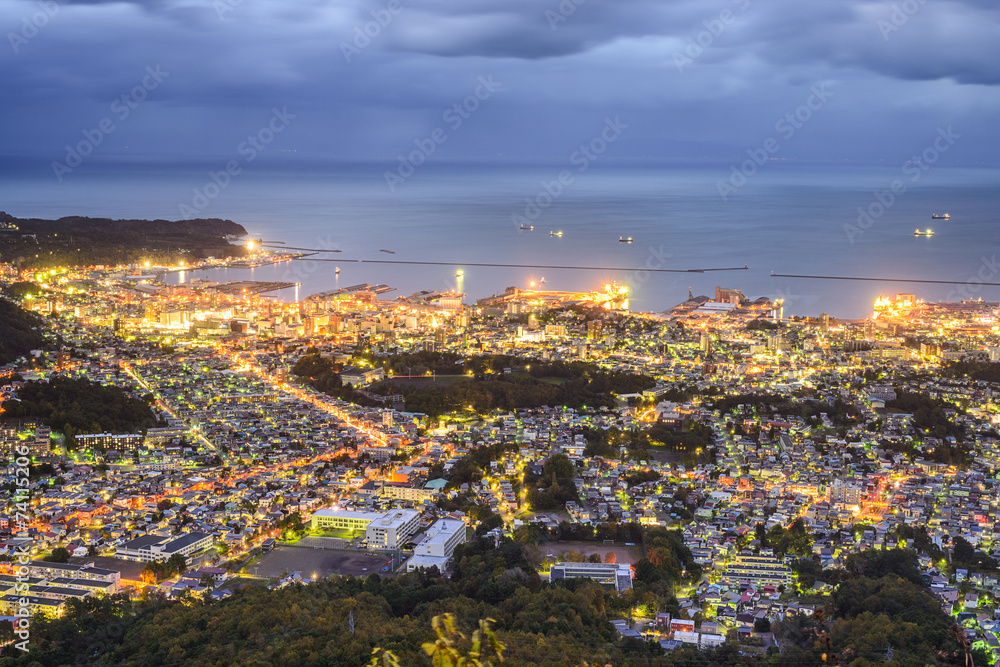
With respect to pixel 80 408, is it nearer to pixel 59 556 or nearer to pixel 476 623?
pixel 59 556

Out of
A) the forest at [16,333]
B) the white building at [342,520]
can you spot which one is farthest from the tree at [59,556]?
the forest at [16,333]

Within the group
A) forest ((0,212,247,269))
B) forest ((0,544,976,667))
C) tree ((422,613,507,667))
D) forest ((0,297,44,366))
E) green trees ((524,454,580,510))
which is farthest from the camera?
forest ((0,212,247,269))

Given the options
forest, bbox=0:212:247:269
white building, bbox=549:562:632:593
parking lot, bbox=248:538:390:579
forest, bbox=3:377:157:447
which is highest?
forest, bbox=0:212:247:269

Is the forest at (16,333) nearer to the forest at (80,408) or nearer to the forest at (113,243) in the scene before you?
the forest at (80,408)

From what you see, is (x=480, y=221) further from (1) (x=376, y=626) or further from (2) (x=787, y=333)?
(1) (x=376, y=626)

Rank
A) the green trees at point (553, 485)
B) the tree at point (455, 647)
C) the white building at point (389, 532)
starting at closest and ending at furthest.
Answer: the tree at point (455, 647), the white building at point (389, 532), the green trees at point (553, 485)

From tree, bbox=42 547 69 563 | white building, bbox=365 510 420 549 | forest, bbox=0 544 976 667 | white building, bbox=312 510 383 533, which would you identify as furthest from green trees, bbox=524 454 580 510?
tree, bbox=42 547 69 563

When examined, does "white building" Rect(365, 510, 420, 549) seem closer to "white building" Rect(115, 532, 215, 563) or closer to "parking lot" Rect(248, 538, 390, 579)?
"parking lot" Rect(248, 538, 390, 579)

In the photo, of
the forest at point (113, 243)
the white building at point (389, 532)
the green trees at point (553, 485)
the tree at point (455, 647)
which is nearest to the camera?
the tree at point (455, 647)
